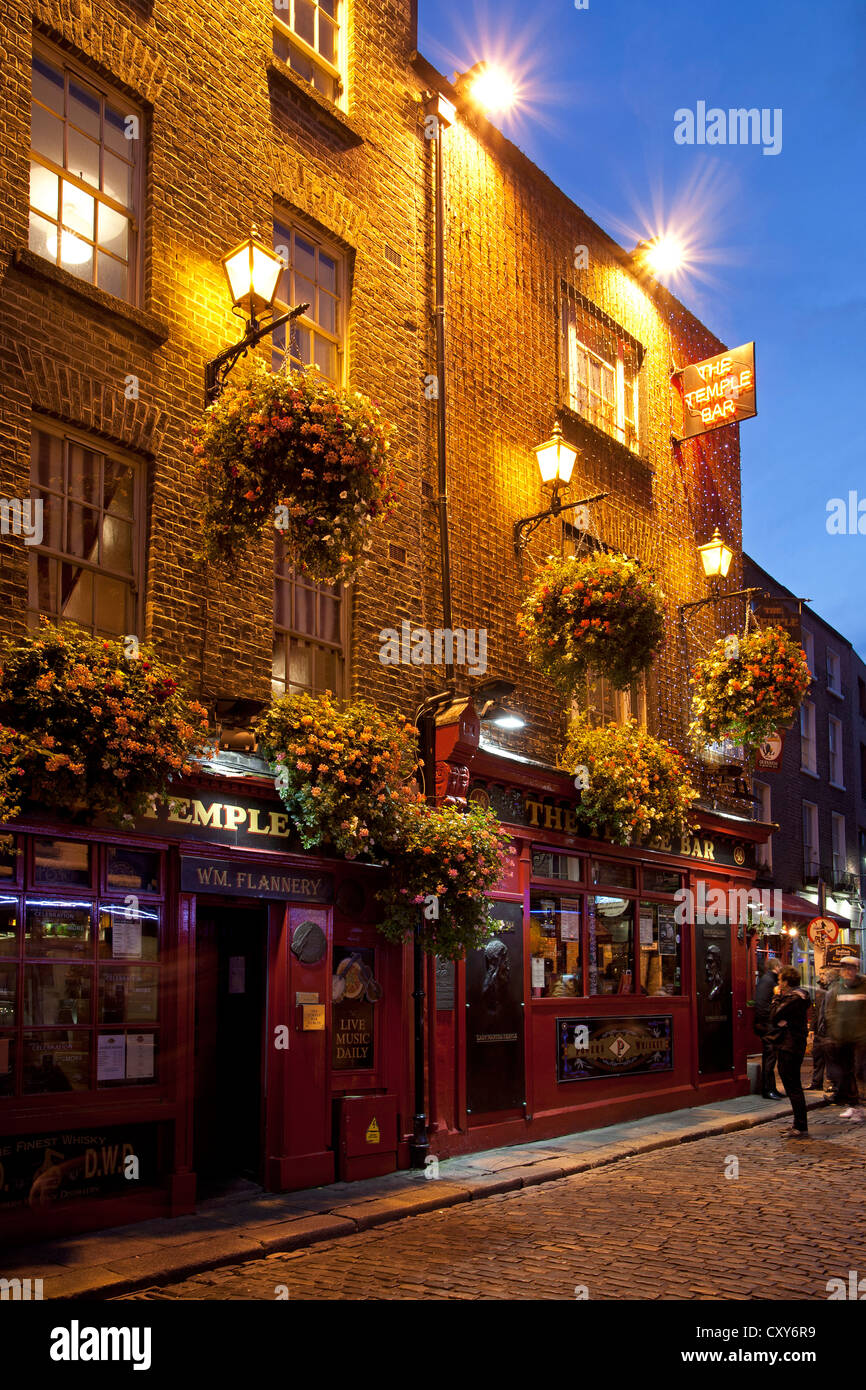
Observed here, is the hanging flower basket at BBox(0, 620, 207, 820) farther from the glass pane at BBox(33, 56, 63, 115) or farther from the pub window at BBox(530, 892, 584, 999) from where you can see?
the pub window at BBox(530, 892, 584, 999)

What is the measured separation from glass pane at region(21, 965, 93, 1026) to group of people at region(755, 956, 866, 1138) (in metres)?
8.28

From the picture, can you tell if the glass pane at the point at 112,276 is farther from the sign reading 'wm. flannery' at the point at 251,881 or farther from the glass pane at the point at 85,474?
the sign reading 'wm. flannery' at the point at 251,881

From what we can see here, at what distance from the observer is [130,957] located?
920cm

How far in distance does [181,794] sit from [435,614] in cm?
456

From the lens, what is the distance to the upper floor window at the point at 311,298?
38.7 ft

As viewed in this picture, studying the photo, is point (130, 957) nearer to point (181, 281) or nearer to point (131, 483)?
point (131, 483)

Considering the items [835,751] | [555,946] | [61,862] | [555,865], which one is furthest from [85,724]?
[835,751]

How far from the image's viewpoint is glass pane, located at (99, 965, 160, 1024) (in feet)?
29.4

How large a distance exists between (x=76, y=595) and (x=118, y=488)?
41.2 inches

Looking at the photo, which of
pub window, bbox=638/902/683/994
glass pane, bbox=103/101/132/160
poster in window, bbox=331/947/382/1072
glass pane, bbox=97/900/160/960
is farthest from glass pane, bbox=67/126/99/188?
pub window, bbox=638/902/683/994

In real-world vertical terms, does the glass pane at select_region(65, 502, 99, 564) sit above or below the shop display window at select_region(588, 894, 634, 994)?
above

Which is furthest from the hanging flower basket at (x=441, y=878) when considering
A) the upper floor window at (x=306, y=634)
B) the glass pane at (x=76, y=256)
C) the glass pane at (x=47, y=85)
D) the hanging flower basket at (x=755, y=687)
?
the hanging flower basket at (x=755, y=687)

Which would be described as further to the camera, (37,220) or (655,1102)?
(655,1102)
